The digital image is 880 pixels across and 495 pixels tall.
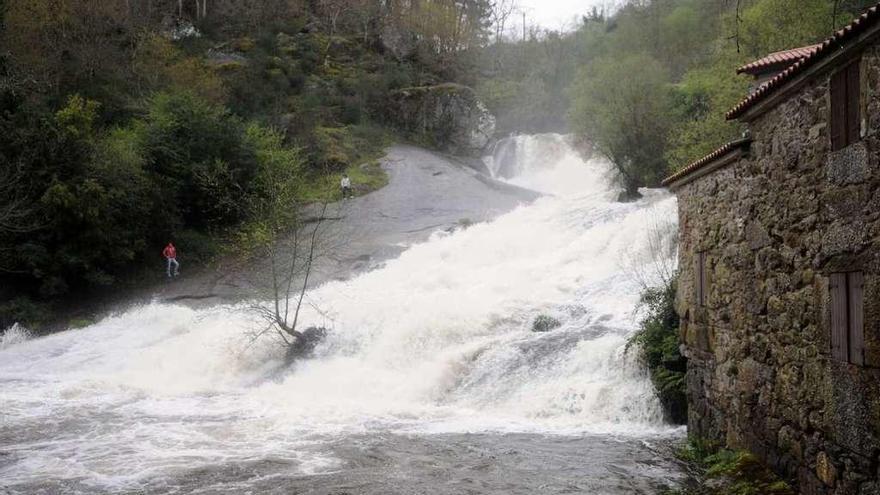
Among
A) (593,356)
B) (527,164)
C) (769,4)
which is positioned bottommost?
(593,356)

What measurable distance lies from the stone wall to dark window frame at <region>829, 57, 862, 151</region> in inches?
4.6

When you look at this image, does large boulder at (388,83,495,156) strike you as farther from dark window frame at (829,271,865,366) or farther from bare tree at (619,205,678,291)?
dark window frame at (829,271,865,366)

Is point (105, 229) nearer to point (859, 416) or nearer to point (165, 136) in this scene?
point (165, 136)

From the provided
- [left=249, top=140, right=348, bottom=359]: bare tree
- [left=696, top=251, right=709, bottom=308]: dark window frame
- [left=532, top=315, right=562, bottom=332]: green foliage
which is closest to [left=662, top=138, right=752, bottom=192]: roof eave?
[left=696, top=251, right=709, bottom=308]: dark window frame

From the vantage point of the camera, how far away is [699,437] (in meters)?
10.2

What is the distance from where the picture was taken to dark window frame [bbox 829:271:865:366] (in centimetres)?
600

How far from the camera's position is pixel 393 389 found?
15.2 m

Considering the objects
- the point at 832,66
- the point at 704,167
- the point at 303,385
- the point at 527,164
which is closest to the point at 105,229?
the point at 303,385

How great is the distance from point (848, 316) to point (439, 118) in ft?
133

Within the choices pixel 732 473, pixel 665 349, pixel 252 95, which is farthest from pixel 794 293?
pixel 252 95

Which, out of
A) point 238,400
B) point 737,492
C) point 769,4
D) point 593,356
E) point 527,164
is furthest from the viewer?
point 527,164

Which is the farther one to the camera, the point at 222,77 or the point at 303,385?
the point at 222,77

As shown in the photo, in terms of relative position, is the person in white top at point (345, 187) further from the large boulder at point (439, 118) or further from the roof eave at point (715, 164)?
the roof eave at point (715, 164)

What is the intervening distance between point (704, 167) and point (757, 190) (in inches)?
66.6
